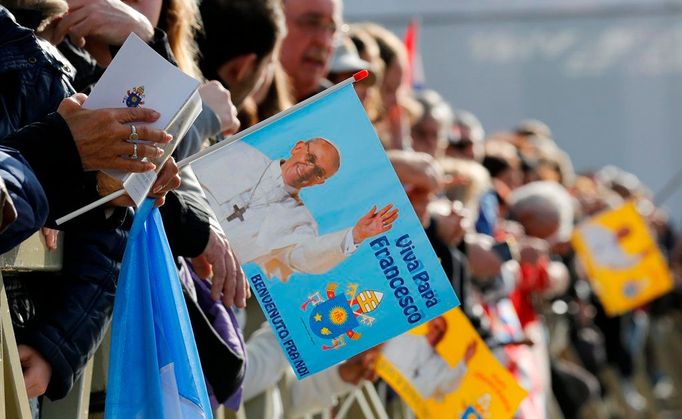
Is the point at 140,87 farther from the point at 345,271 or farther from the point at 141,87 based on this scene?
the point at 345,271

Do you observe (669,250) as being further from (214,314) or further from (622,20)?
(214,314)

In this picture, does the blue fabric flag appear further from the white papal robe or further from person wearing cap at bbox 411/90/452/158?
person wearing cap at bbox 411/90/452/158

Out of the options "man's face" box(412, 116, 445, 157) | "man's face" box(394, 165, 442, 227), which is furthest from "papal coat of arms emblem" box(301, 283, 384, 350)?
"man's face" box(412, 116, 445, 157)

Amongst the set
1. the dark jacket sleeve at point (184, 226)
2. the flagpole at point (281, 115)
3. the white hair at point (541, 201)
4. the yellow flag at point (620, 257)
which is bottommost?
the yellow flag at point (620, 257)

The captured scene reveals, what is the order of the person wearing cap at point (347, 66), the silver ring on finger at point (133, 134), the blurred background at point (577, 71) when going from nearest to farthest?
the silver ring on finger at point (133, 134) < the person wearing cap at point (347, 66) < the blurred background at point (577, 71)

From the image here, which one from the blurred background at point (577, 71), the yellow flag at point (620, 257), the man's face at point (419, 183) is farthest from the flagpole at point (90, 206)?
the blurred background at point (577, 71)

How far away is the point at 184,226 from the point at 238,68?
113 centimetres

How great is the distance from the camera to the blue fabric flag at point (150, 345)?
302cm

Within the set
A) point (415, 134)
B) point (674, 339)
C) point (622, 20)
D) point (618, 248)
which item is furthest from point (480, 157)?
point (622, 20)

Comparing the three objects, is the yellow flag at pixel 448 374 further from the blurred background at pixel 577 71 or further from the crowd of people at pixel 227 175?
the blurred background at pixel 577 71

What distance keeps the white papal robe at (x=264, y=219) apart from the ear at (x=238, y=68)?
117 centimetres

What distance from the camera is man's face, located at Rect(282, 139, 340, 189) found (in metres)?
3.26

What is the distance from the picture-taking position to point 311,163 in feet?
10.7

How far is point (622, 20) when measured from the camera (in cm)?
1616
